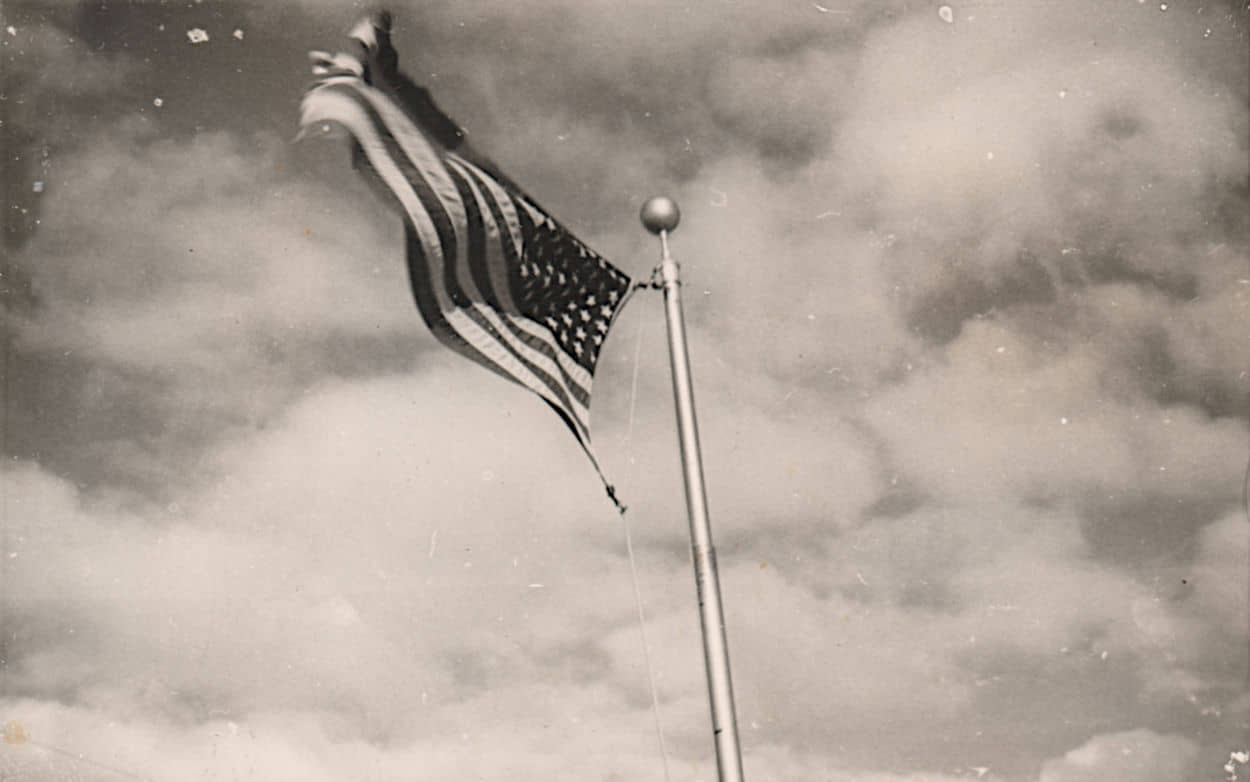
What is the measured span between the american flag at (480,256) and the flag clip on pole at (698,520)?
2.24 ft

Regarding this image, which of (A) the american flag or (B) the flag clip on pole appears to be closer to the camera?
(B) the flag clip on pole

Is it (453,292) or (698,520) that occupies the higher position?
(453,292)

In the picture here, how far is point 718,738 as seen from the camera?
19.5ft

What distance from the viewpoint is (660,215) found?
763 cm

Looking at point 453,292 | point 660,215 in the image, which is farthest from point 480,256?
point 660,215

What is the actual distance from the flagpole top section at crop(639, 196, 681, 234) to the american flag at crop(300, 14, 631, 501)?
0.56 m

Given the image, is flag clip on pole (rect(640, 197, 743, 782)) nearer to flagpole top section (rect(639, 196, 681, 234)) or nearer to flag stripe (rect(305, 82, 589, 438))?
flagpole top section (rect(639, 196, 681, 234))

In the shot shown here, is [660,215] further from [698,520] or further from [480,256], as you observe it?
[698,520]

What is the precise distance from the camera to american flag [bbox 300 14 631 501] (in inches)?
294

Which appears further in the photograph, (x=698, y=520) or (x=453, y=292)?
(x=453, y=292)

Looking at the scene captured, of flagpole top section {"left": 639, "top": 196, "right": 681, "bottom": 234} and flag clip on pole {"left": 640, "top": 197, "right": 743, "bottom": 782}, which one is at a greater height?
flagpole top section {"left": 639, "top": 196, "right": 681, "bottom": 234}

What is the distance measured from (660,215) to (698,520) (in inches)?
91.3

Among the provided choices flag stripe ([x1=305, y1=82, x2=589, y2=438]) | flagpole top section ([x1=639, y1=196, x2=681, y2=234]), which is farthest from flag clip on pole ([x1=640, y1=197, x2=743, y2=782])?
flag stripe ([x1=305, y1=82, x2=589, y2=438])

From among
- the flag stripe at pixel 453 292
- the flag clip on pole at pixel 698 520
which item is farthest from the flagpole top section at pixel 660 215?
the flag stripe at pixel 453 292
